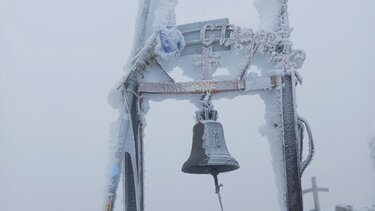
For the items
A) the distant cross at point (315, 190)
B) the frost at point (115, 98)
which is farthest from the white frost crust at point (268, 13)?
the distant cross at point (315, 190)

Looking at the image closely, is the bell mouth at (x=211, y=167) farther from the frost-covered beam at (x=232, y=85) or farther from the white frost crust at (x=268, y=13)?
the white frost crust at (x=268, y=13)

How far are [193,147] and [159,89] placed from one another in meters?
0.48

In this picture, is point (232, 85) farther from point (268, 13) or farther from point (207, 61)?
point (268, 13)

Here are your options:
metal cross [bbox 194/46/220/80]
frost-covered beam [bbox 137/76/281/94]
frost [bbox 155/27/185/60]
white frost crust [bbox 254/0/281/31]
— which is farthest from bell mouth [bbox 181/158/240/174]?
white frost crust [bbox 254/0/281/31]

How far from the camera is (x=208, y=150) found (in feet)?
7.27

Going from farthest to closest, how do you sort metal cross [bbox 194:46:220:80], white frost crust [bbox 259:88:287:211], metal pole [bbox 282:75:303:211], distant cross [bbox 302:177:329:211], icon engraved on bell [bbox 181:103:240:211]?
distant cross [bbox 302:177:329:211] < metal cross [bbox 194:46:220:80] < white frost crust [bbox 259:88:287:211] < metal pole [bbox 282:75:303:211] < icon engraved on bell [bbox 181:103:240:211]

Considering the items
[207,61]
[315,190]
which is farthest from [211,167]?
[315,190]

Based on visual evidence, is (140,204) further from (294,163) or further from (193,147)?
(294,163)

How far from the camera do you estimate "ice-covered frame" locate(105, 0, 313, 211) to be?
2365 mm

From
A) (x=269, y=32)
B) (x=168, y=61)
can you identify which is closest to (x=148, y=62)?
(x=168, y=61)

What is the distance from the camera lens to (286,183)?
2.31 metres

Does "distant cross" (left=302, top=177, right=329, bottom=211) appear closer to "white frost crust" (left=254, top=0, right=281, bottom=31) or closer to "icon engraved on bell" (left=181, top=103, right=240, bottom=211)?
"icon engraved on bell" (left=181, top=103, right=240, bottom=211)

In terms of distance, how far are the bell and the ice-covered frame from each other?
0.78ft

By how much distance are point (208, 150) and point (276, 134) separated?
1.70 feet
